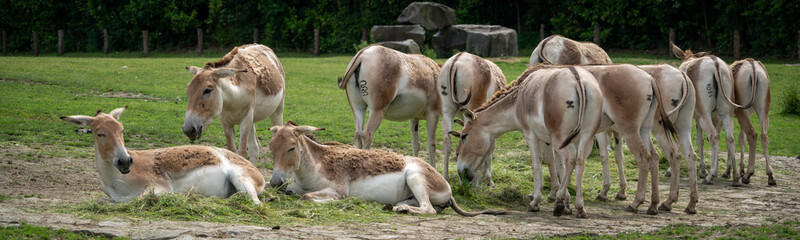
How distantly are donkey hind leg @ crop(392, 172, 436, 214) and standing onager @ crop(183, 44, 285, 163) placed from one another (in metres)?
2.51

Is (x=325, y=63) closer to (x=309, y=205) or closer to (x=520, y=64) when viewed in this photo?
(x=520, y=64)

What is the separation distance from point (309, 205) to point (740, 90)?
7.28 metres

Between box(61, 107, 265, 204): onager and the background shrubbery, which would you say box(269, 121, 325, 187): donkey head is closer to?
box(61, 107, 265, 204): onager

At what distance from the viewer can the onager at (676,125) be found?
29.5ft

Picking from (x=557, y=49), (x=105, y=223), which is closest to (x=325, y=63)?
(x=557, y=49)

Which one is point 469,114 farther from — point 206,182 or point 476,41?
point 476,41

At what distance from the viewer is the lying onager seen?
816 centimetres

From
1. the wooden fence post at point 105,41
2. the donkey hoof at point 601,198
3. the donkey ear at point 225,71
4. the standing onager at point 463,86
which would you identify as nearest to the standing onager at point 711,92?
the donkey hoof at point 601,198

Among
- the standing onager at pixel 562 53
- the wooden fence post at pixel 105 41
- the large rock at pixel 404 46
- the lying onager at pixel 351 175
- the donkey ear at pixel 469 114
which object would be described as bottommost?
the wooden fence post at pixel 105 41

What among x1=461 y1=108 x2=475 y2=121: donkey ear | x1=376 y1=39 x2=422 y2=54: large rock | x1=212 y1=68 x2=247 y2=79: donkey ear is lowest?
x1=376 y1=39 x2=422 y2=54: large rock

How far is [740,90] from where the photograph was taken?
11641 mm

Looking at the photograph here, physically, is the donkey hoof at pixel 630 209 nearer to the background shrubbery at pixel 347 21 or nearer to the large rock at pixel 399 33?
the background shrubbery at pixel 347 21

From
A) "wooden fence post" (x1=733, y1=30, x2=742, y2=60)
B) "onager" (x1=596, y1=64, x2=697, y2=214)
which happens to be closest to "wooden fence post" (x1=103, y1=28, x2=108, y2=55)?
"wooden fence post" (x1=733, y1=30, x2=742, y2=60)

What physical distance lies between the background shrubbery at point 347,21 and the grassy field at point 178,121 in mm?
3297
